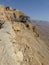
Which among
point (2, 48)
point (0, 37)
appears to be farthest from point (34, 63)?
point (2, 48)

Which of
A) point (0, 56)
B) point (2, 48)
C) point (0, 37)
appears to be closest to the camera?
point (0, 56)

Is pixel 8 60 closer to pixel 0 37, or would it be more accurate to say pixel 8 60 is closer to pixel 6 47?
pixel 6 47

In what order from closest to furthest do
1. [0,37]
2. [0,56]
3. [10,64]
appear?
1. [10,64]
2. [0,56]
3. [0,37]

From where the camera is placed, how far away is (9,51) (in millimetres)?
9508

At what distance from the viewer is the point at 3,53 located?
30.4 ft

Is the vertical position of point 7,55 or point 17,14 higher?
point 7,55

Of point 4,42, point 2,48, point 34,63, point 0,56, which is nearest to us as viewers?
point 0,56

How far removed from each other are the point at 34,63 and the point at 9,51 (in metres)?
6.15

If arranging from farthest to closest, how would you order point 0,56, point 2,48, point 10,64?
point 2,48 < point 0,56 < point 10,64

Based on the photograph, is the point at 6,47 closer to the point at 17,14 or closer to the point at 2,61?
the point at 2,61

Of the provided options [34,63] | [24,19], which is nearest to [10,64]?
[34,63]

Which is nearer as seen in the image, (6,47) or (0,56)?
(0,56)

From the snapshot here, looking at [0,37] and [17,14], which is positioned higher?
[0,37]

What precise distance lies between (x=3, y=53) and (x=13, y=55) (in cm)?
58
